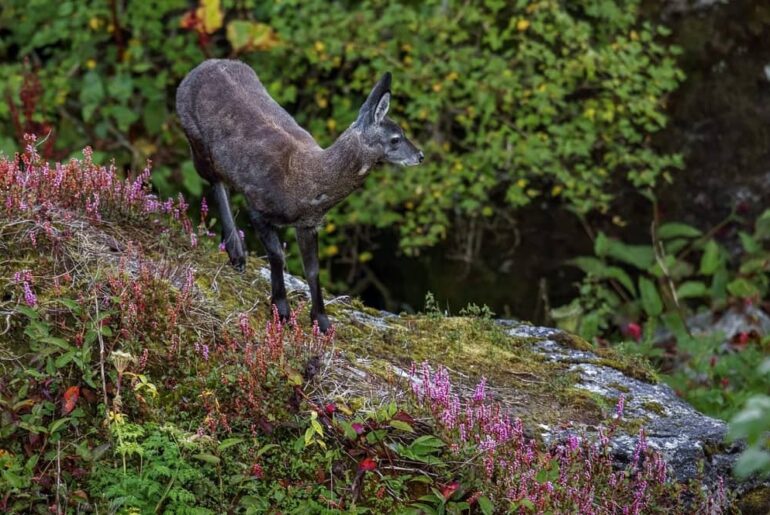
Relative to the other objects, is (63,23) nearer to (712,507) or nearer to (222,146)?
(222,146)

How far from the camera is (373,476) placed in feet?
16.3

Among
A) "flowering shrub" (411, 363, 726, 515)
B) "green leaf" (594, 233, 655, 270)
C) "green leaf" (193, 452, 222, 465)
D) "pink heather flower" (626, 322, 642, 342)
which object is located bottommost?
"pink heather flower" (626, 322, 642, 342)

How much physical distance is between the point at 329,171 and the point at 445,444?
1.52 m

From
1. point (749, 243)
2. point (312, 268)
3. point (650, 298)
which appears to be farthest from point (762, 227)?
point (312, 268)

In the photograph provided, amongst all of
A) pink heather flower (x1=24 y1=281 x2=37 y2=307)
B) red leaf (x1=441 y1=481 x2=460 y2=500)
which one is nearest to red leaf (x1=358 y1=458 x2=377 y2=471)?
red leaf (x1=441 y1=481 x2=460 y2=500)

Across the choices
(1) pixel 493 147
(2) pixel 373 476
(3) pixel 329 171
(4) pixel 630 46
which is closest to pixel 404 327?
(3) pixel 329 171

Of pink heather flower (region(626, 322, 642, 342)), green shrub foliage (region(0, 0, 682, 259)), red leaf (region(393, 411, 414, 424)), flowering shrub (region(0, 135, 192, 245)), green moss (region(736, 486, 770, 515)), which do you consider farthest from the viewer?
green shrub foliage (region(0, 0, 682, 259))

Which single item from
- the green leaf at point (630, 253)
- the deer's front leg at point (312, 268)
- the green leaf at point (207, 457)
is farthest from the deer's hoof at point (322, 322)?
the green leaf at point (630, 253)

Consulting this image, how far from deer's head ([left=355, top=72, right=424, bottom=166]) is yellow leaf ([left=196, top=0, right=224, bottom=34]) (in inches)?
207

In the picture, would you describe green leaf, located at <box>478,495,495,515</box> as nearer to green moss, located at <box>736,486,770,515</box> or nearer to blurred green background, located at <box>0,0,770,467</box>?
green moss, located at <box>736,486,770,515</box>

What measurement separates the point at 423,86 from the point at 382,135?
504cm

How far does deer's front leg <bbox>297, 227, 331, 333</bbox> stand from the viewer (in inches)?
232

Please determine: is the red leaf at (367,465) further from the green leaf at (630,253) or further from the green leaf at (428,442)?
the green leaf at (630,253)

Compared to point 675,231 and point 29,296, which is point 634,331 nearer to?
point 675,231
